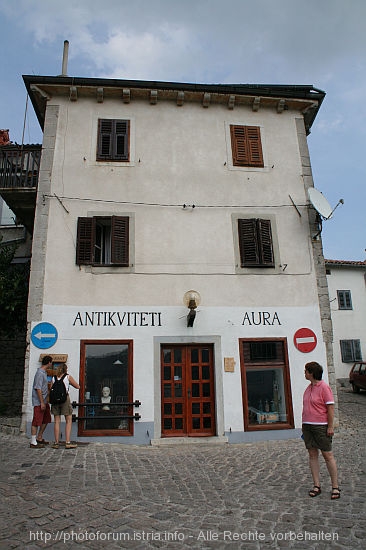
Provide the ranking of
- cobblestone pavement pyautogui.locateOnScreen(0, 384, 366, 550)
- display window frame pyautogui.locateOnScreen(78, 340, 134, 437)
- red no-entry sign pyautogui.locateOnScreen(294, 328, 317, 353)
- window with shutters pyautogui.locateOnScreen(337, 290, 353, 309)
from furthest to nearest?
1. window with shutters pyautogui.locateOnScreen(337, 290, 353, 309)
2. red no-entry sign pyautogui.locateOnScreen(294, 328, 317, 353)
3. display window frame pyautogui.locateOnScreen(78, 340, 134, 437)
4. cobblestone pavement pyautogui.locateOnScreen(0, 384, 366, 550)

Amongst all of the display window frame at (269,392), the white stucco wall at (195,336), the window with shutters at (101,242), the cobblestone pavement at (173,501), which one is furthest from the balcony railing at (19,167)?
the display window frame at (269,392)

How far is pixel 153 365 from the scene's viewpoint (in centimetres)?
973

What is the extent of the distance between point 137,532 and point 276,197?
29.2 ft

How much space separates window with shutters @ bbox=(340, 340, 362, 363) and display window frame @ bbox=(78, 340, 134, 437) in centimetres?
1905

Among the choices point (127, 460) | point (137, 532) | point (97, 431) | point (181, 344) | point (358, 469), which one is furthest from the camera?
point (181, 344)

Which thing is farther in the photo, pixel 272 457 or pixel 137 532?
pixel 272 457

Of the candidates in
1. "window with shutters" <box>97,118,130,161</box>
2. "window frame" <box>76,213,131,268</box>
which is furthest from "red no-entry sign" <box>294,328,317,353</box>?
"window with shutters" <box>97,118,130,161</box>

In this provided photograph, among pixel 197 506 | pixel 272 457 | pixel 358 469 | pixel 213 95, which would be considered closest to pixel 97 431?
pixel 272 457

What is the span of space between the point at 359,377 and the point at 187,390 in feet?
47.1

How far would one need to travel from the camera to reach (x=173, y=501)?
17.7ft

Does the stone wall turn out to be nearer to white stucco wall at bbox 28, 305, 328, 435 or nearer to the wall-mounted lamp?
white stucco wall at bbox 28, 305, 328, 435

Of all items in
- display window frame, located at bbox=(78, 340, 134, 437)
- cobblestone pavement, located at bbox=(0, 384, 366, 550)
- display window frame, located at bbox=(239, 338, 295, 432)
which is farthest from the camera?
display window frame, located at bbox=(239, 338, 295, 432)

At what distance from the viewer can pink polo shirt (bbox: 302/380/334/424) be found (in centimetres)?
540

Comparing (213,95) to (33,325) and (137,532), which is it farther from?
(137,532)
